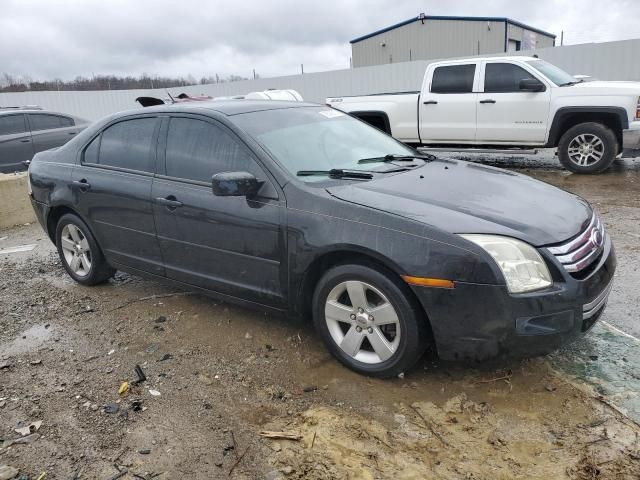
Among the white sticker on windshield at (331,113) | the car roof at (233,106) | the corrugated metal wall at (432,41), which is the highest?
the corrugated metal wall at (432,41)

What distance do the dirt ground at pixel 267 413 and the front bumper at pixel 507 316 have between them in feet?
1.11

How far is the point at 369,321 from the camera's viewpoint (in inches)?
121

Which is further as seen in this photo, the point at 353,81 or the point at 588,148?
the point at 353,81

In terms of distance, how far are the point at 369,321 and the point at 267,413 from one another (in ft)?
2.53

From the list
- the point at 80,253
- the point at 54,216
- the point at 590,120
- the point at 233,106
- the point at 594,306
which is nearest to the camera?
the point at 594,306

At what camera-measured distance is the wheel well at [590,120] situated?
326 inches

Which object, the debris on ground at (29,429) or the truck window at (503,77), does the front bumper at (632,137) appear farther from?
the debris on ground at (29,429)

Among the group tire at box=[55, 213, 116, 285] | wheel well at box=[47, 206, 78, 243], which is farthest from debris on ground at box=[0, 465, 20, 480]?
wheel well at box=[47, 206, 78, 243]

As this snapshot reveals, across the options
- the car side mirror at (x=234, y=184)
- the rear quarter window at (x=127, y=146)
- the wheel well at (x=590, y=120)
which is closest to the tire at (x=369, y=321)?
the car side mirror at (x=234, y=184)

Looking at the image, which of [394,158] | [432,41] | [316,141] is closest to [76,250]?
[316,141]

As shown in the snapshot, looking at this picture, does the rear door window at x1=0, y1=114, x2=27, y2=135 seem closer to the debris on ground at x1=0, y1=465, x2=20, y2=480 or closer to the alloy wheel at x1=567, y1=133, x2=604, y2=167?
the debris on ground at x1=0, y1=465, x2=20, y2=480

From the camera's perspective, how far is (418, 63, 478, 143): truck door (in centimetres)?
935

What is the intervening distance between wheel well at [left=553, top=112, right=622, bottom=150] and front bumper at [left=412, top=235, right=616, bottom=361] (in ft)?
21.3

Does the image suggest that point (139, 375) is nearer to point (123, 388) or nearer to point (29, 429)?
point (123, 388)
